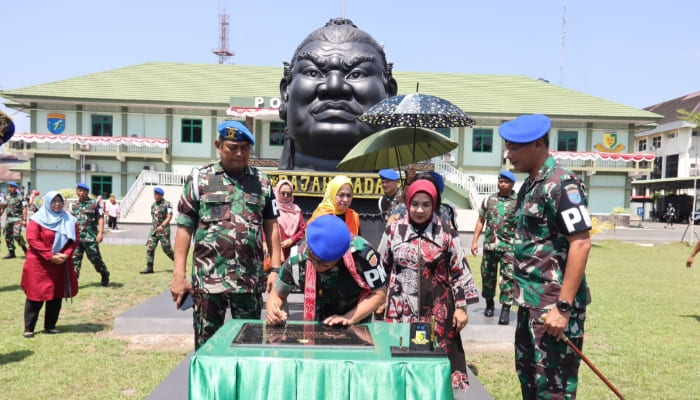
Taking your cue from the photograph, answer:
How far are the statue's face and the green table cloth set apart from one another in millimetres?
4912

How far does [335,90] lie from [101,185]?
24.5 metres

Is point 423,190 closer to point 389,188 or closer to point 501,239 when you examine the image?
point 389,188

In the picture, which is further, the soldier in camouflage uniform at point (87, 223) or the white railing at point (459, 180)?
the white railing at point (459, 180)

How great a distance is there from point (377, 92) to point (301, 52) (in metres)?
1.16

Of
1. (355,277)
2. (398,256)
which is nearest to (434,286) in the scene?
(398,256)

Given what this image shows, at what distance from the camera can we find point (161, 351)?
17.5ft

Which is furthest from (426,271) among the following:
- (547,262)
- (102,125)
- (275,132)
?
(102,125)

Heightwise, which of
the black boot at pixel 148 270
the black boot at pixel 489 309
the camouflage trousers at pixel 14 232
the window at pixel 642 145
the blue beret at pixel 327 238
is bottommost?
the black boot at pixel 148 270

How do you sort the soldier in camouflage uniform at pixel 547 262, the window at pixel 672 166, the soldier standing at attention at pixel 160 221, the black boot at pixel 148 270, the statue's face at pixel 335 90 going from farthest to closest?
the window at pixel 672 166 → the black boot at pixel 148 270 → the soldier standing at attention at pixel 160 221 → the statue's face at pixel 335 90 → the soldier in camouflage uniform at pixel 547 262

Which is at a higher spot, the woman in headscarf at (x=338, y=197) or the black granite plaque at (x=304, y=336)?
the woman in headscarf at (x=338, y=197)

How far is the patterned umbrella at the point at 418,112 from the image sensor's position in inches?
177

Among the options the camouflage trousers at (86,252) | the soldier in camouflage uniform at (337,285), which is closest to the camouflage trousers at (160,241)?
the camouflage trousers at (86,252)

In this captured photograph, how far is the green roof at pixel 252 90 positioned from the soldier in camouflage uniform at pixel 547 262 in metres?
24.9

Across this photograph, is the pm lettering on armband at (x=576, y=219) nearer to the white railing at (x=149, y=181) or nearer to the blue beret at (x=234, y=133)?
the blue beret at (x=234, y=133)
